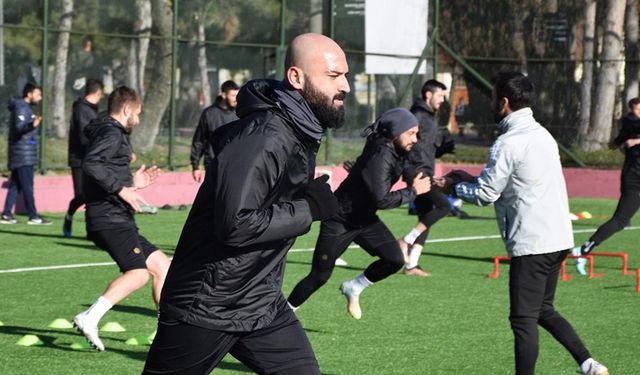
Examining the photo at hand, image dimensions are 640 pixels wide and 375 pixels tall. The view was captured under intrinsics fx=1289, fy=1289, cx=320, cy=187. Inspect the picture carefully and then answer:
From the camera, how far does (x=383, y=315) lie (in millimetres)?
11391

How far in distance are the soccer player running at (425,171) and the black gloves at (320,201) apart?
8141 millimetres

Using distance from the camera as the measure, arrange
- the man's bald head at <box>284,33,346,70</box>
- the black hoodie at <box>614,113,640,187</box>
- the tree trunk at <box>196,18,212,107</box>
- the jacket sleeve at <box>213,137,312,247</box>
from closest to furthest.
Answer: the jacket sleeve at <box>213,137,312,247</box> → the man's bald head at <box>284,33,346,70</box> → the black hoodie at <box>614,113,640,187</box> → the tree trunk at <box>196,18,212,107</box>

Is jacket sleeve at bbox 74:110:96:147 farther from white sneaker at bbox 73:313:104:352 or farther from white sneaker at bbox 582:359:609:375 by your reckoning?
white sneaker at bbox 582:359:609:375

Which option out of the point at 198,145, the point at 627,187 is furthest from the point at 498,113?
the point at 198,145

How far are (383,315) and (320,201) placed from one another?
6.25 meters

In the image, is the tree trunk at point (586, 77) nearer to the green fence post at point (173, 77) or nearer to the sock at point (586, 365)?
the green fence post at point (173, 77)

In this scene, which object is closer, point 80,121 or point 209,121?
point 209,121

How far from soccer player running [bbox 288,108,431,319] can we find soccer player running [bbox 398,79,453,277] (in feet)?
7.58

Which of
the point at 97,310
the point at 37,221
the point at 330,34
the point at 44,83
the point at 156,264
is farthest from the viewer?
the point at 330,34

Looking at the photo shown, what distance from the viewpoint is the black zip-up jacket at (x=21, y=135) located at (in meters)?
18.9

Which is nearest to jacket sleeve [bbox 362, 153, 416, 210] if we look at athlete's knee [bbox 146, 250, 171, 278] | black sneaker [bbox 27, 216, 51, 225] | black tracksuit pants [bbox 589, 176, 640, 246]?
athlete's knee [bbox 146, 250, 171, 278]

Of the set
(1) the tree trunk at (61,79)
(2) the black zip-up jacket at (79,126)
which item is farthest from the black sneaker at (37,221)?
(1) the tree trunk at (61,79)

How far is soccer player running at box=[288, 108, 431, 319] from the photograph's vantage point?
35.0 ft

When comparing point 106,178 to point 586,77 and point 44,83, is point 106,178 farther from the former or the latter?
point 586,77
